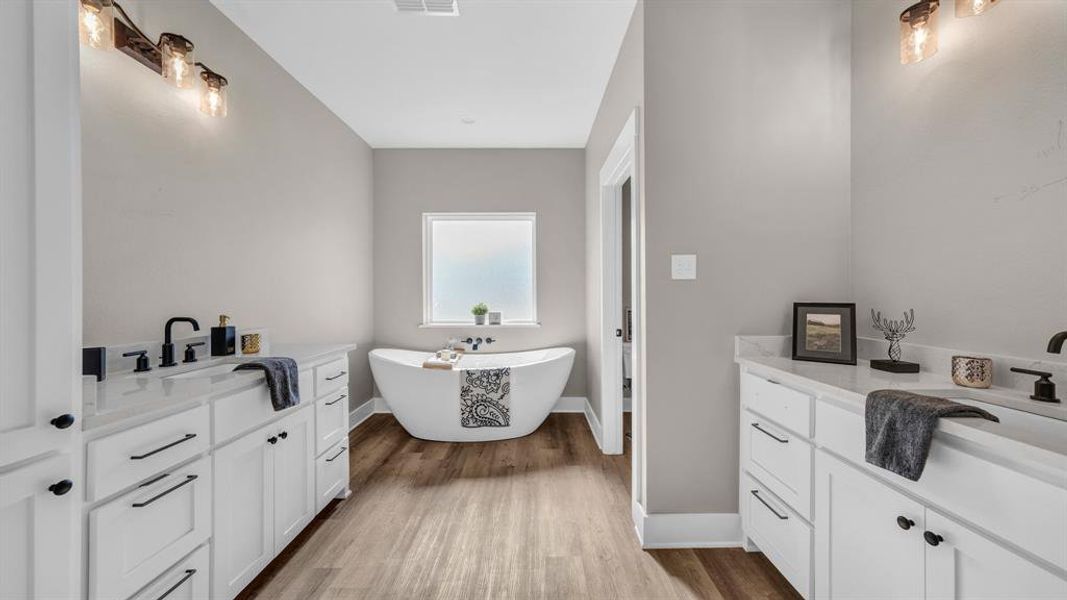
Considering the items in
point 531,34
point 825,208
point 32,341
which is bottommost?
point 32,341

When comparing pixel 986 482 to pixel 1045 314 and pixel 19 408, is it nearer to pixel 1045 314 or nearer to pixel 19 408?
pixel 1045 314

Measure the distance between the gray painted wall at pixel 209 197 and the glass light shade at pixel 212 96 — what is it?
79 mm

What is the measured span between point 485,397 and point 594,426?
0.96m

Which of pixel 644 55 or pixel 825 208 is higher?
pixel 644 55

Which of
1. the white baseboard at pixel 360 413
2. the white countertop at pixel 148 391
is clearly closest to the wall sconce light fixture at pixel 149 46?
the white countertop at pixel 148 391

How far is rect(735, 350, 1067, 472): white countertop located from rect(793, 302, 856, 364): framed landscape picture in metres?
0.05

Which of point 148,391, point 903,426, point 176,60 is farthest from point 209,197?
point 903,426

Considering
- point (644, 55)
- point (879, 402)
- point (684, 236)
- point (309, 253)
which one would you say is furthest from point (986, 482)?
point (309, 253)

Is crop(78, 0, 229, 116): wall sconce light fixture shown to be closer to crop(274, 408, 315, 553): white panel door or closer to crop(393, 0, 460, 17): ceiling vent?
crop(393, 0, 460, 17): ceiling vent

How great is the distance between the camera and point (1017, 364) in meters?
1.36

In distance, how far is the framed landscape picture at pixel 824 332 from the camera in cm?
182

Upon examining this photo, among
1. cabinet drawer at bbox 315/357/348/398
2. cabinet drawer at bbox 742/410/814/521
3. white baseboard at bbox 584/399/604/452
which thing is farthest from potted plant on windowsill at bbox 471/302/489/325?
cabinet drawer at bbox 742/410/814/521

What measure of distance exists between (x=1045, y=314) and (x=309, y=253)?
3651mm

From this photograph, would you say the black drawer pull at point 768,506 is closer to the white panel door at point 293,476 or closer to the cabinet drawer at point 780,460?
the cabinet drawer at point 780,460
